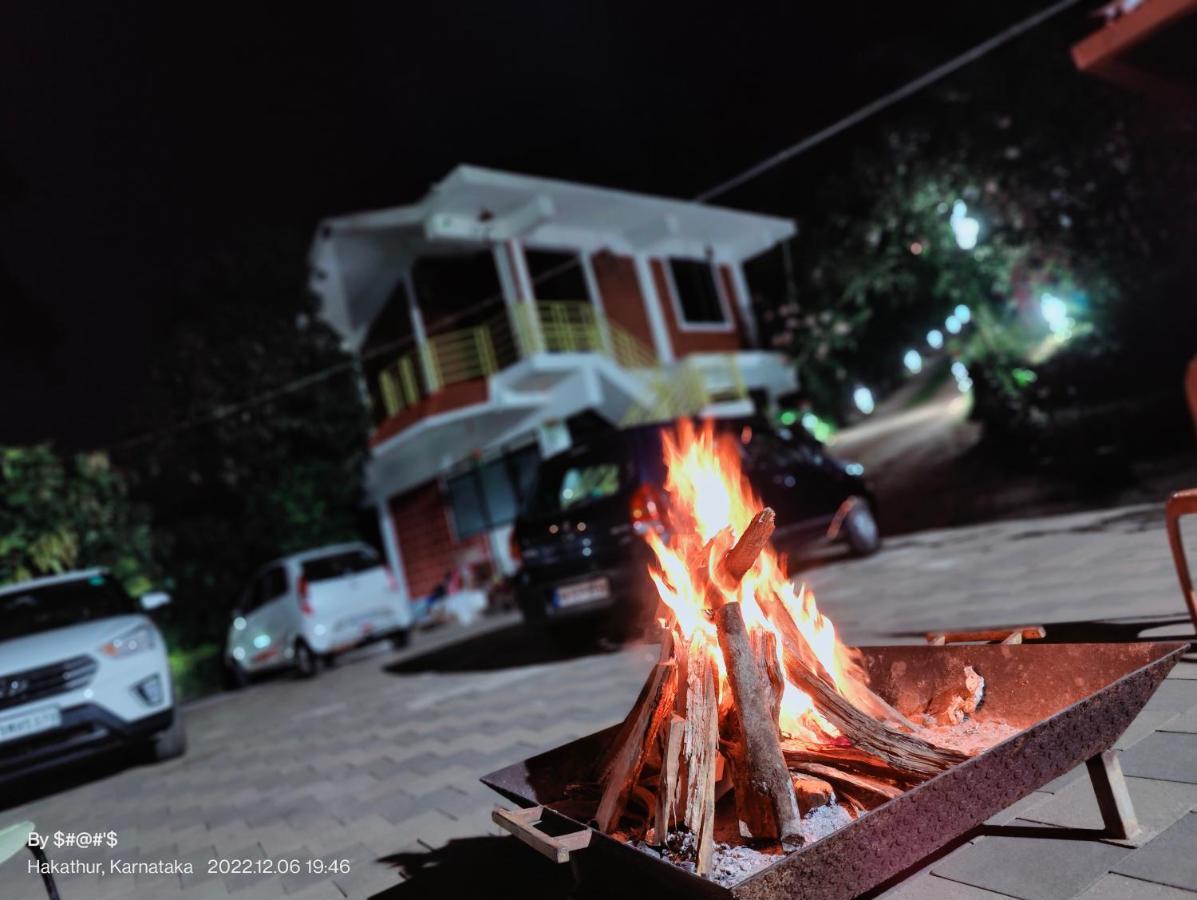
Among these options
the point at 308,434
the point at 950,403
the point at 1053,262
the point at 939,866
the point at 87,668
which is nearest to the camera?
the point at 939,866

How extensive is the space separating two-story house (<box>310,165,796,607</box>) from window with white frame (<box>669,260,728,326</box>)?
0.04 m

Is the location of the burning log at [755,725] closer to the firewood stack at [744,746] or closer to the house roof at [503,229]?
the firewood stack at [744,746]

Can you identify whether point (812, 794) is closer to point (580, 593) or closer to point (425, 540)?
point (580, 593)

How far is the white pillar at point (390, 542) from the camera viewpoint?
1941 centimetres

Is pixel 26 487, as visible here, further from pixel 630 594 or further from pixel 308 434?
pixel 630 594

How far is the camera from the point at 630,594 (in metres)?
6.45

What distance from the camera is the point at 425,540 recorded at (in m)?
18.7

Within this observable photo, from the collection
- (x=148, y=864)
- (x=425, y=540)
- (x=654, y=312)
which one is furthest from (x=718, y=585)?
(x=425, y=540)

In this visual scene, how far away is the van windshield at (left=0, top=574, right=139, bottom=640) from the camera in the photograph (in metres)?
6.87

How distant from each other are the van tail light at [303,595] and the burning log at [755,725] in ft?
32.8

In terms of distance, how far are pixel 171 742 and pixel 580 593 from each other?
3.83m

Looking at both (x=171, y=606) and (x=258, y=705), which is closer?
(x=258, y=705)

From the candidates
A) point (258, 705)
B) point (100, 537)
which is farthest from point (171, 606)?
point (258, 705)

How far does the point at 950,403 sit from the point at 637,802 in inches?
916
